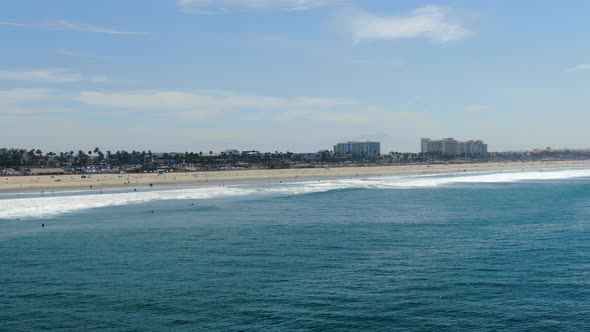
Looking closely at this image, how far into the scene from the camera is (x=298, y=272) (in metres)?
25.2

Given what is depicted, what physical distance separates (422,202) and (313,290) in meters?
38.9

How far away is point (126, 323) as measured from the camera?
18.7 metres

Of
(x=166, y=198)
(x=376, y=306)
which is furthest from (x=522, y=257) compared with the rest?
(x=166, y=198)

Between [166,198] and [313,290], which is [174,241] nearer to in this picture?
[313,290]

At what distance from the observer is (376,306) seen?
20.2 metres

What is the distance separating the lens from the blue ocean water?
19.0 metres

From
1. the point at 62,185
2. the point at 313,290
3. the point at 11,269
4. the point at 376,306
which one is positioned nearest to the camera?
the point at 376,306

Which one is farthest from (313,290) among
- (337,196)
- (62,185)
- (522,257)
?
(62,185)

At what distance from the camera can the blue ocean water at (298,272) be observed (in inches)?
750

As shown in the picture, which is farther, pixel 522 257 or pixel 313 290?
pixel 522 257

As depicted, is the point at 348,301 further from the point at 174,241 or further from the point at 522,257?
the point at 174,241

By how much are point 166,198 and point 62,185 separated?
33760mm

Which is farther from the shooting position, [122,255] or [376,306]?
→ [122,255]

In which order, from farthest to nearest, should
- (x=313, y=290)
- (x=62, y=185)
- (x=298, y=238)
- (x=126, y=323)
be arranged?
1. (x=62, y=185)
2. (x=298, y=238)
3. (x=313, y=290)
4. (x=126, y=323)
